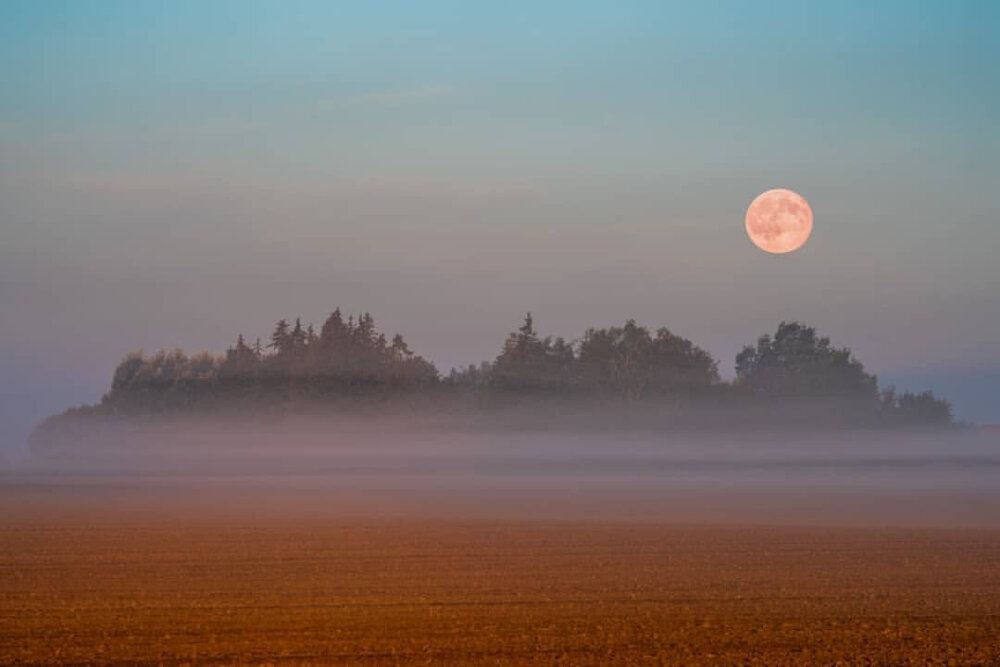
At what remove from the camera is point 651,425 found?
111 m

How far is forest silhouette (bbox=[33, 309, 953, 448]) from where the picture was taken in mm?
106000

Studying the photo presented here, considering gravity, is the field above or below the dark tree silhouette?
below

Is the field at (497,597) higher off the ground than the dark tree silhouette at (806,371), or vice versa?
the dark tree silhouette at (806,371)

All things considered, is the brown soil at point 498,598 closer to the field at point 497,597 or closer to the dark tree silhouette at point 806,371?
the field at point 497,597

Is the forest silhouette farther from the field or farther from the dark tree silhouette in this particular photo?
the field

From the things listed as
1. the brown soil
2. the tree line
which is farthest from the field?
the tree line

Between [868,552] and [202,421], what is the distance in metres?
77.7

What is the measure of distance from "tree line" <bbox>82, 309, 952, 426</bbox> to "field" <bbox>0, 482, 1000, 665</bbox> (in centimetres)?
6054

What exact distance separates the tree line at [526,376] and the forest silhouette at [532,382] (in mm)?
97

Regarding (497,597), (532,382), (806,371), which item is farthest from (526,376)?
(497,597)

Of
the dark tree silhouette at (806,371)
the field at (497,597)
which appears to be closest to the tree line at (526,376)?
the dark tree silhouette at (806,371)

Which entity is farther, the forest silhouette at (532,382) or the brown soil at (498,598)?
the forest silhouette at (532,382)

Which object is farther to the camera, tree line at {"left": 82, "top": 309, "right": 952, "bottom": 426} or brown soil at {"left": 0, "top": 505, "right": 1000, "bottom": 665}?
tree line at {"left": 82, "top": 309, "right": 952, "bottom": 426}

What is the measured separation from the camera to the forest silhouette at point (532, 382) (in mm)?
106000
